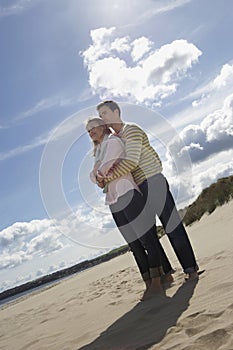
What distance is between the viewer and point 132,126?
5.01 metres

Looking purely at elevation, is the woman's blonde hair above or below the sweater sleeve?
above

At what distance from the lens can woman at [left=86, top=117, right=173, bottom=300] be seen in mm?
4871

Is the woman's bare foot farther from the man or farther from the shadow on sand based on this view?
the shadow on sand

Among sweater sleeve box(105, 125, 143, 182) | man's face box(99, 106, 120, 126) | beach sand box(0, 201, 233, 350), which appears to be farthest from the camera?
man's face box(99, 106, 120, 126)

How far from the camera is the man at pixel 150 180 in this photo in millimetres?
4852

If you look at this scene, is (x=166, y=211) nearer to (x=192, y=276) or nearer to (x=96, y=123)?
(x=192, y=276)

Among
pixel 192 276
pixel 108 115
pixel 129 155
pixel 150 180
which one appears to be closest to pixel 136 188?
pixel 150 180

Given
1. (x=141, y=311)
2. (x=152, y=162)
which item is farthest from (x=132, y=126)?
(x=141, y=311)

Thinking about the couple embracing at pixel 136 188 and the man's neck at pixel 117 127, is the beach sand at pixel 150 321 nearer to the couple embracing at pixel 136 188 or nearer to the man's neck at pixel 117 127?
the couple embracing at pixel 136 188

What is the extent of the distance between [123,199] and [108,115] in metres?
0.97

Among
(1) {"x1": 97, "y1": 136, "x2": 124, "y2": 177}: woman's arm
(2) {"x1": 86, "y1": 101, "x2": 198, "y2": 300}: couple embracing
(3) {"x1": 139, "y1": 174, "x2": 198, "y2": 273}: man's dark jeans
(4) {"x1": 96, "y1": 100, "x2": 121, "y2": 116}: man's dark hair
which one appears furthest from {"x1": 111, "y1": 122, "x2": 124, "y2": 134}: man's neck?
(3) {"x1": 139, "y1": 174, "x2": 198, "y2": 273}: man's dark jeans

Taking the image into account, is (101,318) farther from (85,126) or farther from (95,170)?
(85,126)

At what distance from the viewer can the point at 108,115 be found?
5.20 meters

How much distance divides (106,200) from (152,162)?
2.08 ft
